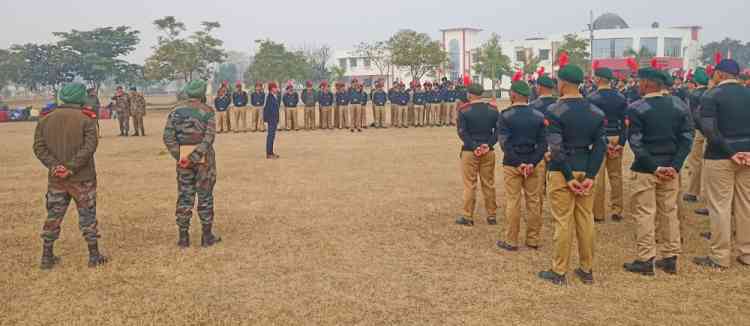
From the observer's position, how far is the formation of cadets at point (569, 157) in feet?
16.2

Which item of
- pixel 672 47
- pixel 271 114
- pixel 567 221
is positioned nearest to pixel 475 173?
pixel 567 221

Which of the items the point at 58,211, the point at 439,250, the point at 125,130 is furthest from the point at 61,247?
the point at 125,130

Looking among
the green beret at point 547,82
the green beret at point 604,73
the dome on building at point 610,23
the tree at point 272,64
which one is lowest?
the green beret at point 547,82

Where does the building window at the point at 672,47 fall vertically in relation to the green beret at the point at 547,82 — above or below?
above

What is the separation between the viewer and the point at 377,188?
973 centimetres

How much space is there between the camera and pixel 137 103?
19.5m

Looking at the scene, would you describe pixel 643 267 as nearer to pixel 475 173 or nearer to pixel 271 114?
pixel 475 173

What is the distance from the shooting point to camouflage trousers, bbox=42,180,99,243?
5.62 m

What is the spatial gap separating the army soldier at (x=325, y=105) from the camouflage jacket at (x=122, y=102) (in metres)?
6.95

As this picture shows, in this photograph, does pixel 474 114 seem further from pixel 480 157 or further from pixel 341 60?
pixel 341 60

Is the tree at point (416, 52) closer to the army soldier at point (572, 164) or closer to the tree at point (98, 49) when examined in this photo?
the tree at point (98, 49)

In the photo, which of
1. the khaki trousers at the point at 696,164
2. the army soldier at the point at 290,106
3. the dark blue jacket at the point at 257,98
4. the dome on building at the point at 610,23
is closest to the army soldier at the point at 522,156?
the khaki trousers at the point at 696,164

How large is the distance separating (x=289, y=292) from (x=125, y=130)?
18011mm

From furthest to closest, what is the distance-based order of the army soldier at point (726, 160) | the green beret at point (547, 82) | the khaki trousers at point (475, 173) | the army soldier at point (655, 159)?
the khaki trousers at point (475, 173), the green beret at point (547, 82), the army soldier at point (726, 160), the army soldier at point (655, 159)
